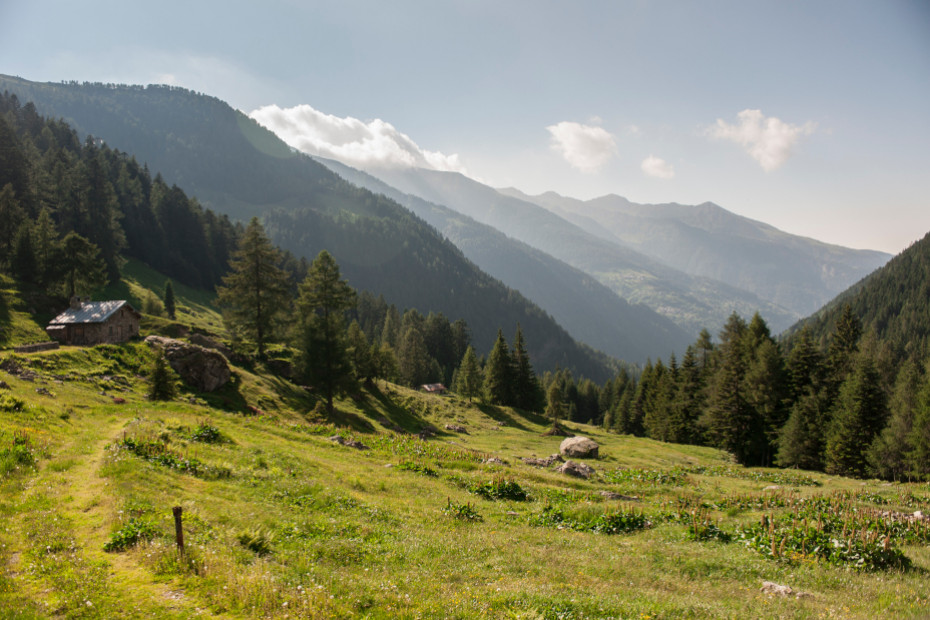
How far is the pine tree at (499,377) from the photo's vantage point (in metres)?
83.1

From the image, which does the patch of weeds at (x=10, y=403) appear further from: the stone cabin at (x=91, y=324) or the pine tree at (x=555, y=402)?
the pine tree at (x=555, y=402)

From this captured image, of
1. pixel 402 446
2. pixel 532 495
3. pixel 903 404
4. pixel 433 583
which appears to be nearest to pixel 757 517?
pixel 532 495

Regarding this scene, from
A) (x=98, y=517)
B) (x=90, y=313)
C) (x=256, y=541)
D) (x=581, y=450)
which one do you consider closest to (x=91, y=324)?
(x=90, y=313)

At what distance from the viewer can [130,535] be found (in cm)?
981

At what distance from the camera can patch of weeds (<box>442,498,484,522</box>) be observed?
16.6 m

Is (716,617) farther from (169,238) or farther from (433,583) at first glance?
(169,238)

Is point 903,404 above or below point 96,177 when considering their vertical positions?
below

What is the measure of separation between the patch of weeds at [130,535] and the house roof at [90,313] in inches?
1858

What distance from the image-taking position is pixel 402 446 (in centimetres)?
2986

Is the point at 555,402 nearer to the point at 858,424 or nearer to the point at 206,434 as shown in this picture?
the point at 858,424

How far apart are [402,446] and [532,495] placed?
1150 centimetres

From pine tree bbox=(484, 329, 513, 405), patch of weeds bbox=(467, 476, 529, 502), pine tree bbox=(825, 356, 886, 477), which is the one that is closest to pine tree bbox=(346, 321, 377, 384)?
pine tree bbox=(484, 329, 513, 405)

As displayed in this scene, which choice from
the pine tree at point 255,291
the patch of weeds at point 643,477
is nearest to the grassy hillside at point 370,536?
the patch of weeds at point 643,477

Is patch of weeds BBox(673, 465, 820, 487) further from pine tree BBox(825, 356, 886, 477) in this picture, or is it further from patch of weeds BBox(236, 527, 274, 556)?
patch of weeds BBox(236, 527, 274, 556)
